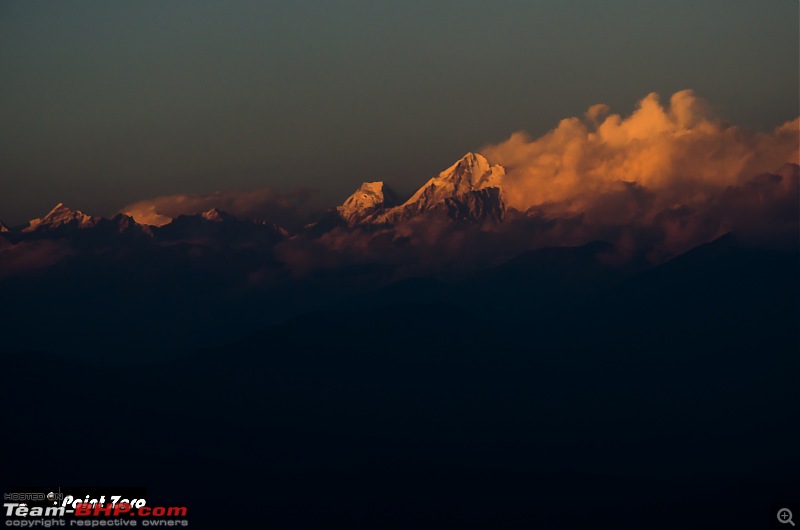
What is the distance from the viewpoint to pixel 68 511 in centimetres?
19700
